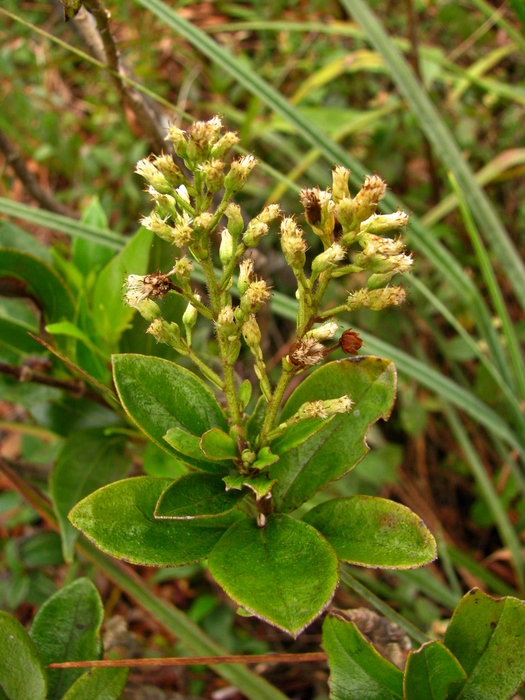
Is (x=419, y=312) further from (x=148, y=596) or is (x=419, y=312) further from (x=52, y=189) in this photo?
(x=52, y=189)

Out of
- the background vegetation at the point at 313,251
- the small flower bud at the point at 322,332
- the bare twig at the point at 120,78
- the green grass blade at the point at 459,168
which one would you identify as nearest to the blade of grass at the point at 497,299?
the background vegetation at the point at 313,251

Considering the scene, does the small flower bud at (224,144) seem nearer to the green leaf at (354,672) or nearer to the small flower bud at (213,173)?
the small flower bud at (213,173)

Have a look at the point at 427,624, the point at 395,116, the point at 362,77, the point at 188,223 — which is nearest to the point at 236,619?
the point at 427,624

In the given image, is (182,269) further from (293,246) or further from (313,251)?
(313,251)

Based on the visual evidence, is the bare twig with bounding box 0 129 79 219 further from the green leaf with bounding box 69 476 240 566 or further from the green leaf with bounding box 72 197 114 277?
the green leaf with bounding box 69 476 240 566

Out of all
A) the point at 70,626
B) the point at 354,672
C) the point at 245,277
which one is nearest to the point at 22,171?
the point at 245,277
